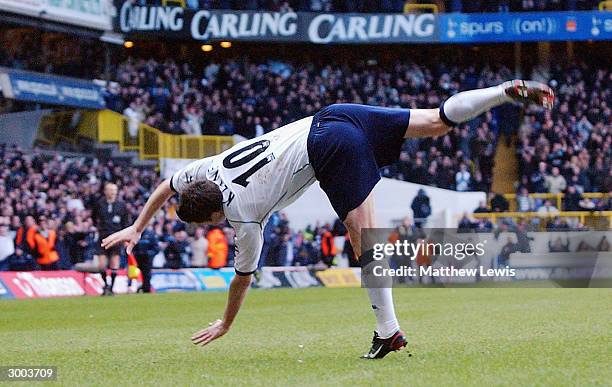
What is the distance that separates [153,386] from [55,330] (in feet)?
19.7

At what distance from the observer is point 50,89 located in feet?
111

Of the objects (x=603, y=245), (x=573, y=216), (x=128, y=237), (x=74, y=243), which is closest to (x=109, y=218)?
(x=74, y=243)

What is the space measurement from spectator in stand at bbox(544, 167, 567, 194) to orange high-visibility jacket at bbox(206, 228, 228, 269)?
32.9ft

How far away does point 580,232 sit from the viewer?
2623 centimetres

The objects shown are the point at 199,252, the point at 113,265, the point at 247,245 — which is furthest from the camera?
the point at 199,252

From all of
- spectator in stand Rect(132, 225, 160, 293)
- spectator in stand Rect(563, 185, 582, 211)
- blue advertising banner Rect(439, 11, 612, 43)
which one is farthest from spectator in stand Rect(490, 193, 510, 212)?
spectator in stand Rect(132, 225, 160, 293)

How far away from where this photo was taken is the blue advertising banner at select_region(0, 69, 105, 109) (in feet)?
105

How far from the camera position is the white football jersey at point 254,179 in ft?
23.9

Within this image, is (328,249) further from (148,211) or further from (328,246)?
(148,211)

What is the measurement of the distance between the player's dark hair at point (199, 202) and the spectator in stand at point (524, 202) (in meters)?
23.6

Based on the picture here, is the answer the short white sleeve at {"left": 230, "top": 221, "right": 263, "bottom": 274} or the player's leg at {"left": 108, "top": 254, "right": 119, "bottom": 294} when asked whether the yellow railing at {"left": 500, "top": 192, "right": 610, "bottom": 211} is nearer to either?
the player's leg at {"left": 108, "top": 254, "right": 119, "bottom": 294}

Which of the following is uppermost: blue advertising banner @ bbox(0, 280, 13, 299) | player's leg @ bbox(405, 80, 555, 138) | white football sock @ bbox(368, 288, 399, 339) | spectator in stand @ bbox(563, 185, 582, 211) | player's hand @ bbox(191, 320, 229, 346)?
player's leg @ bbox(405, 80, 555, 138)

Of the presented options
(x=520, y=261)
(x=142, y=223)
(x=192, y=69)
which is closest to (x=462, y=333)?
(x=142, y=223)

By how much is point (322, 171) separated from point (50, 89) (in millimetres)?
27538
